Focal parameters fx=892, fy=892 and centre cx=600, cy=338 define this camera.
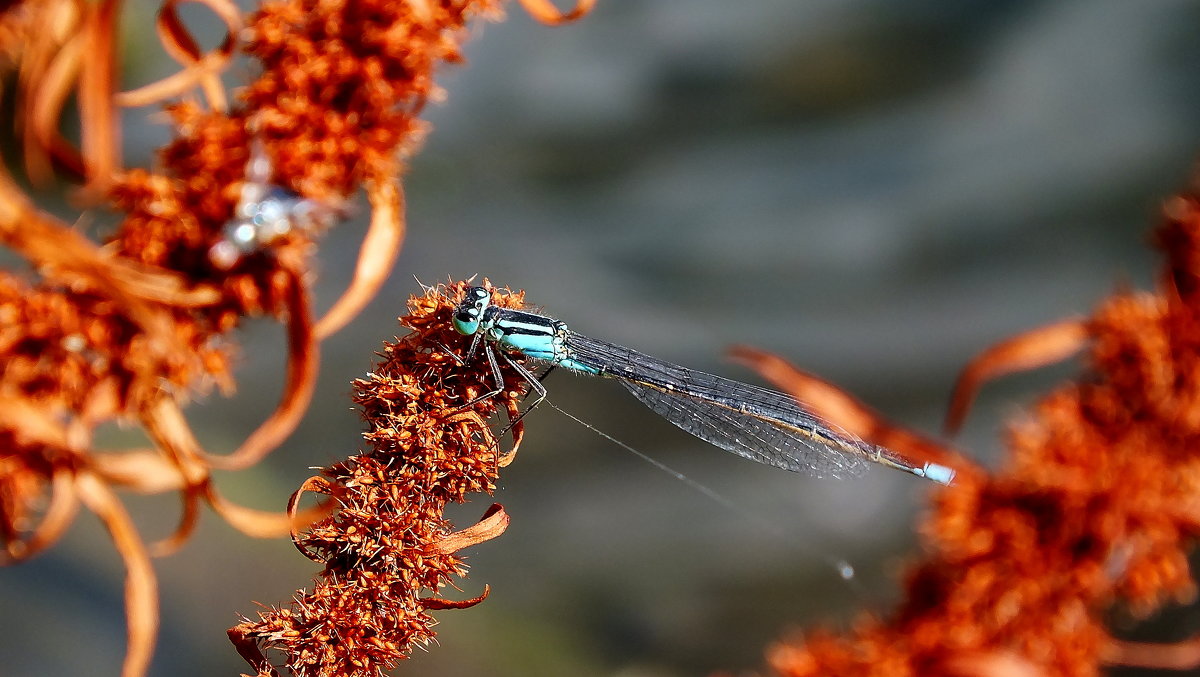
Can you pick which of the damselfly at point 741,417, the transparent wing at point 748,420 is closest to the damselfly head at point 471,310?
the damselfly at point 741,417

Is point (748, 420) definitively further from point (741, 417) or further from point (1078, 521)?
point (1078, 521)

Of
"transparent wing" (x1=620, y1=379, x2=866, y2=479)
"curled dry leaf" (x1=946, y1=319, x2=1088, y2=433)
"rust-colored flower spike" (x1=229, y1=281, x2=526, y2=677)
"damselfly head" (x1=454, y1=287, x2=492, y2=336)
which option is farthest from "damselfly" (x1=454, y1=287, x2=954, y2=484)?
"curled dry leaf" (x1=946, y1=319, x2=1088, y2=433)

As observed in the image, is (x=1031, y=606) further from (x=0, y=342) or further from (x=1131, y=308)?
(x=0, y=342)

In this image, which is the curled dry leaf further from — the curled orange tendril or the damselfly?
the damselfly

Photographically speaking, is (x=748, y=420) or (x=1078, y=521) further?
(x=748, y=420)

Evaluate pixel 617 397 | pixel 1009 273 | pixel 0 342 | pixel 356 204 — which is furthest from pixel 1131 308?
pixel 1009 273

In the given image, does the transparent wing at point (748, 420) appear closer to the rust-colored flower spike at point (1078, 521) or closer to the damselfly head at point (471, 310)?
the damselfly head at point (471, 310)

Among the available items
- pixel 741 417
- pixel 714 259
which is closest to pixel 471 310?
pixel 741 417
